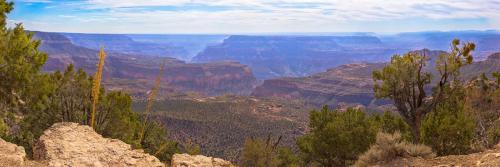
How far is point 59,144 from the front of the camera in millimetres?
12703

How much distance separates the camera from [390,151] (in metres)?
16.8

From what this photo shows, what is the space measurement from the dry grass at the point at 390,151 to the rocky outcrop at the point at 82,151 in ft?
25.9

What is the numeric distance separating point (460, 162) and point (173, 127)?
257ft

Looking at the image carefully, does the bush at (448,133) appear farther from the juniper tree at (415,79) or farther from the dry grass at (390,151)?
the dry grass at (390,151)

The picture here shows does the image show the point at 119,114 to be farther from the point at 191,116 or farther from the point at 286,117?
the point at 286,117

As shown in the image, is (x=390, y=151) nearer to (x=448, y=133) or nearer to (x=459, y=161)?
(x=459, y=161)

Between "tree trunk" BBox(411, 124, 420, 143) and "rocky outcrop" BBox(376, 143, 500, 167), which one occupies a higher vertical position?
"rocky outcrop" BBox(376, 143, 500, 167)

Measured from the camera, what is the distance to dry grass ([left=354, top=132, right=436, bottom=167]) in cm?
1655

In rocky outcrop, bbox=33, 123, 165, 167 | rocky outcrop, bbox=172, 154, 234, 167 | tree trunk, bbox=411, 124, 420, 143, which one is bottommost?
tree trunk, bbox=411, 124, 420, 143

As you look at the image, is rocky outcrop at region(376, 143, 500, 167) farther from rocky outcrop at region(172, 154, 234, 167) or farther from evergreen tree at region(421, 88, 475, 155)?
evergreen tree at region(421, 88, 475, 155)

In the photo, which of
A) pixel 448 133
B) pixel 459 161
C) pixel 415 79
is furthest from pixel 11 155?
pixel 415 79

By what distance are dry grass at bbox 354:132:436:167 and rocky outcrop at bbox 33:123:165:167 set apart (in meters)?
7.90

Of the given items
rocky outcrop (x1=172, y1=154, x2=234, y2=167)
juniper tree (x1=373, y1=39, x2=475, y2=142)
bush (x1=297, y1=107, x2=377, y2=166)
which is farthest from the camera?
bush (x1=297, y1=107, x2=377, y2=166)

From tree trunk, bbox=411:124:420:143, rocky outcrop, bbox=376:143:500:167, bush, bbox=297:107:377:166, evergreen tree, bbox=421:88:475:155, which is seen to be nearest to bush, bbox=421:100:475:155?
evergreen tree, bbox=421:88:475:155
